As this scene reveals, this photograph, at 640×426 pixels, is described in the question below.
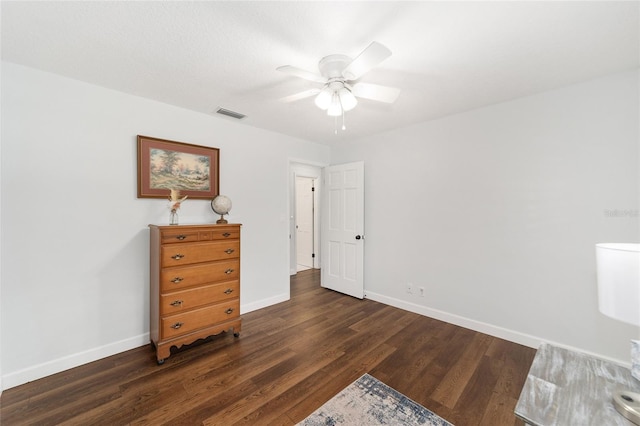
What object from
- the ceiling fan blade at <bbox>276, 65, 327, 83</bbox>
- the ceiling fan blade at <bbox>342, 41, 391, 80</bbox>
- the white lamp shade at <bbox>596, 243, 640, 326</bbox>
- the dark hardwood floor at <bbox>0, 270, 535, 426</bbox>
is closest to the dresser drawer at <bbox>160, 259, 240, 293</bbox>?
the dark hardwood floor at <bbox>0, 270, 535, 426</bbox>

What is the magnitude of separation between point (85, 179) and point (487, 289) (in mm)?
4173

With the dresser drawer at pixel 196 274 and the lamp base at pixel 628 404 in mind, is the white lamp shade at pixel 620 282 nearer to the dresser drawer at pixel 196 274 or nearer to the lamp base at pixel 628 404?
the lamp base at pixel 628 404

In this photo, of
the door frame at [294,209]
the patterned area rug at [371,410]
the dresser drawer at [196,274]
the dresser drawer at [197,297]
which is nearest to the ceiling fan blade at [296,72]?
the dresser drawer at [196,274]

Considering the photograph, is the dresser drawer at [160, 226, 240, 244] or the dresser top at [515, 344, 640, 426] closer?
the dresser top at [515, 344, 640, 426]

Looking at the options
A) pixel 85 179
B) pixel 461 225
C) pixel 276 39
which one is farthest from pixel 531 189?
pixel 85 179

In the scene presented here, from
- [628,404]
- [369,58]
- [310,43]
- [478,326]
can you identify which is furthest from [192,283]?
[478,326]

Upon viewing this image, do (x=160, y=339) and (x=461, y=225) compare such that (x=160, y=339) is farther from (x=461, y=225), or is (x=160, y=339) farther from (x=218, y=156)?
(x=461, y=225)

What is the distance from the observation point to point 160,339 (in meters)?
2.28

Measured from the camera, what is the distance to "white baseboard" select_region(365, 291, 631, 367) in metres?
2.46

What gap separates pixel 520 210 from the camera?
2.65 m

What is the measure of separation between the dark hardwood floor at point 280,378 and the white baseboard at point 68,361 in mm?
59

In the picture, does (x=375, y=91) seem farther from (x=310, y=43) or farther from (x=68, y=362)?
(x=68, y=362)

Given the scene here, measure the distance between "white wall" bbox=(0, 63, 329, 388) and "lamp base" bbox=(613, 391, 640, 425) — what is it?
3334mm

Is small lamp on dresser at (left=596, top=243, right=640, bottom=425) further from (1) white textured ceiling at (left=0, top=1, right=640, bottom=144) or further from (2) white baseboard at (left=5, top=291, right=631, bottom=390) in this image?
(2) white baseboard at (left=5, top=291, right=631, bottom=390)
